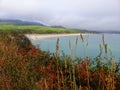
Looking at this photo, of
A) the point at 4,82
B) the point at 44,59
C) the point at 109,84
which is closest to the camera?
the point at 109,84

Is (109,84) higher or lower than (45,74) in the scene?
higher

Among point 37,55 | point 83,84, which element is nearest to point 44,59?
point 37,55

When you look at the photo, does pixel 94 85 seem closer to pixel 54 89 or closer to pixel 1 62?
pixel 54 89

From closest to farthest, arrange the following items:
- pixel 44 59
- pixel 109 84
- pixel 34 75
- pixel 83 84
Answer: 1. pixel 109 84
2. pixel 83 84
3. pixel 34 75
4. pixel 44 59

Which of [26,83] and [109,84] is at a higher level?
[109,84]

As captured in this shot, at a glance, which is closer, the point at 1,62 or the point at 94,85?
the point at 94,85

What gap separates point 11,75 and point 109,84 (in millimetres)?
4422

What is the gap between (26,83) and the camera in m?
8.27

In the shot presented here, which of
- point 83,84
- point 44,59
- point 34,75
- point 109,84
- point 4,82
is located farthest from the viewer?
point 44,59

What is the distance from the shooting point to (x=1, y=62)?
408 inches

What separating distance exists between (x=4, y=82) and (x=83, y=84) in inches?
78.5

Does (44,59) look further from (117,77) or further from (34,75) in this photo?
(117,77)

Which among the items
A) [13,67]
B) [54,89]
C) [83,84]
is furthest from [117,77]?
[13,67]

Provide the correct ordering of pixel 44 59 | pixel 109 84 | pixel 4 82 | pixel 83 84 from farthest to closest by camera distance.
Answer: pixel 44 59 → pixel 83 84 → pixel 4 82 → pixel 109 84
